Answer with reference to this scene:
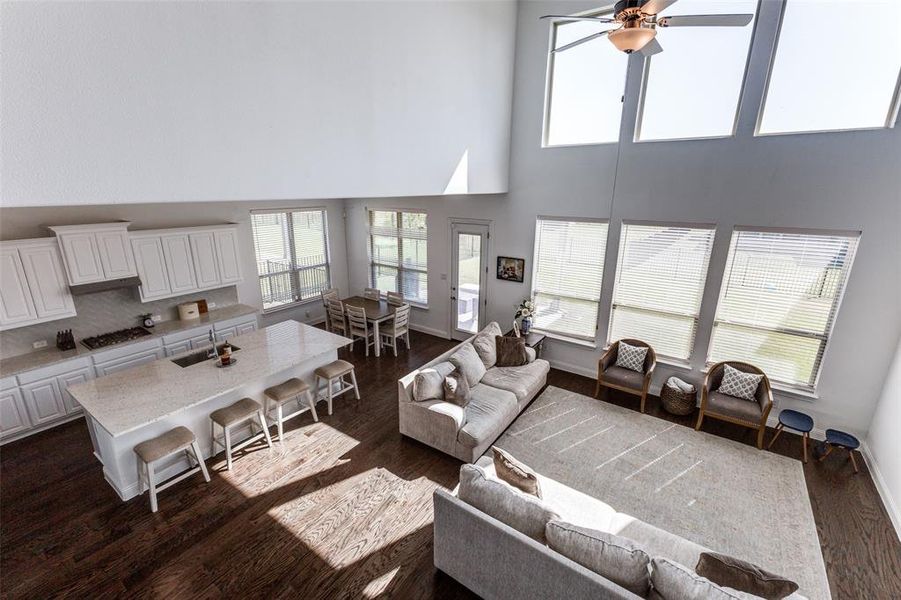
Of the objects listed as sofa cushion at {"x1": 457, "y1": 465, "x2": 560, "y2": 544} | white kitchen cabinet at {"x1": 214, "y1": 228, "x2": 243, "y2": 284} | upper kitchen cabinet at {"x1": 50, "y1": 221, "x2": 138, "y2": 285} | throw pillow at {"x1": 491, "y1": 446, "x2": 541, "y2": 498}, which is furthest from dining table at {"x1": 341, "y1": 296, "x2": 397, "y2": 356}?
sofa cushion at {"x1": 457, "y1": 465, "x2": 560, "y2": 544}

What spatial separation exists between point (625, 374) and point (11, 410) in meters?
7.41

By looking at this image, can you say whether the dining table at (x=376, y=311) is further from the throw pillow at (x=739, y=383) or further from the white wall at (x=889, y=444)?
the white wall at (x=889, y=444)

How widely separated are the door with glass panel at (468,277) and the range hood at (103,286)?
478 centimetres

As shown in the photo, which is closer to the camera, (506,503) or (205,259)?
(506,503)

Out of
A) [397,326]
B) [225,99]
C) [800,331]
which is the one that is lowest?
[397,326]

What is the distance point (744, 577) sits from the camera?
6.98ft

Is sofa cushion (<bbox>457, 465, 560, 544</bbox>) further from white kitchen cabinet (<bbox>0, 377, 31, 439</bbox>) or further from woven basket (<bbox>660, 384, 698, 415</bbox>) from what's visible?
white kitchen cabinet (<bbox>0, 377, 31, 439</bbox>)

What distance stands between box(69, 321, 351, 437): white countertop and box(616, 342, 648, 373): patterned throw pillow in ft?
12.8

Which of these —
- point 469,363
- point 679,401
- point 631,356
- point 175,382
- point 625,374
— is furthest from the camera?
point 631,356

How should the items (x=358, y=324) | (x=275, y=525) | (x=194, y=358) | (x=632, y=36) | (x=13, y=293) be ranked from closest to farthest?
1. (x=632, y=36)
2. (x=275, y=525)
3. (x=13, y=293)
4. (x=194, y=358)
5. (x=358, y=324)

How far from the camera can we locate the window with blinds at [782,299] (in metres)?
4.36

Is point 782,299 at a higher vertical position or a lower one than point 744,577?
higher

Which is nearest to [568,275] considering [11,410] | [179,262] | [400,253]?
[400,253]

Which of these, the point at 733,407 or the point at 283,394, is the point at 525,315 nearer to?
the point at 733,407
